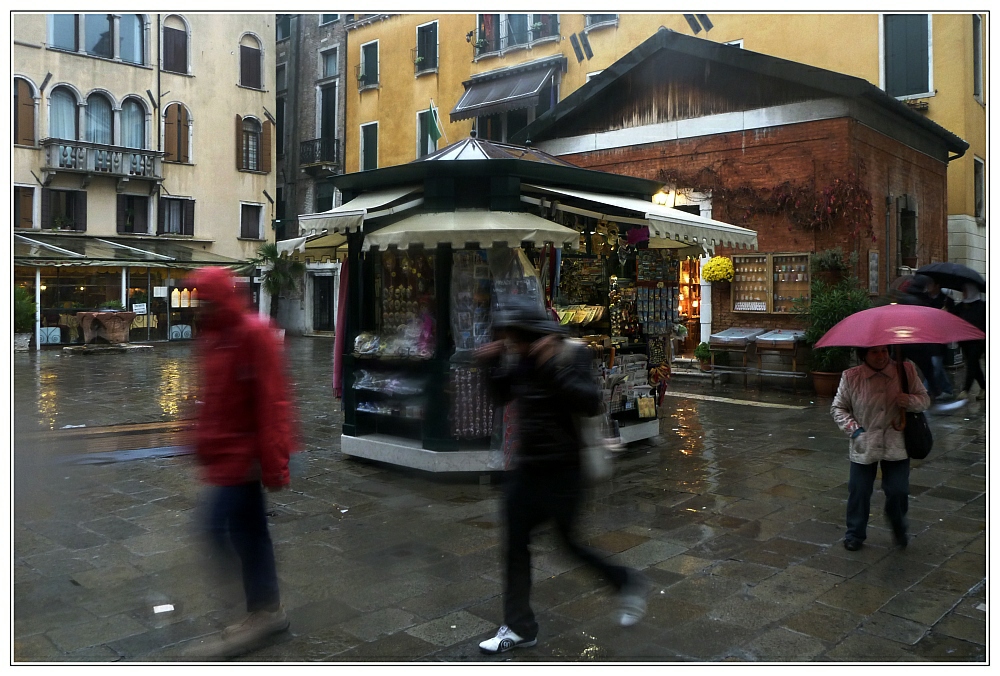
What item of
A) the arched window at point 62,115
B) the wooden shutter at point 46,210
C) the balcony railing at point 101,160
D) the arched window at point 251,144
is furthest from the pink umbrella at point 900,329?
the arched window at point 251,144

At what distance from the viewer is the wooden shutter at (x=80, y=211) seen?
27047mm

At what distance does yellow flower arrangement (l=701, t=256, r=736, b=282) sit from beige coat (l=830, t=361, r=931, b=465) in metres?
9.73

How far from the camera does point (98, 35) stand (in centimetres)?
2697

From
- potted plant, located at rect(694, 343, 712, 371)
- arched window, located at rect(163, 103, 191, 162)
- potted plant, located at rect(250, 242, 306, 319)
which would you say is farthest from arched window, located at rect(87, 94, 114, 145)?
potted plant, located at rect(694, 343, 712, 371)

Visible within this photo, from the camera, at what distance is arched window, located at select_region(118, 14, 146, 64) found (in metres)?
27.4

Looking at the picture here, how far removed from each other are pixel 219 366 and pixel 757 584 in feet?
9.62

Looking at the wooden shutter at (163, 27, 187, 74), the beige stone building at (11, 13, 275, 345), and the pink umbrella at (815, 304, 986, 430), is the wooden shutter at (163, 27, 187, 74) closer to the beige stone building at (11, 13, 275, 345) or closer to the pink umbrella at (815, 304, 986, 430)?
the beige stone building at (11, 13, 275, 345)

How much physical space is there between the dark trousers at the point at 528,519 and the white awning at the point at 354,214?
3899 millimetres

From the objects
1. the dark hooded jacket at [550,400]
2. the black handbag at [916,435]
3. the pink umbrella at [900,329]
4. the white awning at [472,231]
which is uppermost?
the white awning at [472,231]

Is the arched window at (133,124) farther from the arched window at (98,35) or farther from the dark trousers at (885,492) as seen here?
the dark trousers at (885,492)

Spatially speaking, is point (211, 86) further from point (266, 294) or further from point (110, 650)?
point (110, 650)

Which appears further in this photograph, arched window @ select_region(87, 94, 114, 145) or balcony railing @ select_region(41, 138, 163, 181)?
arched window @ select_region(87, 94, 114, 145)

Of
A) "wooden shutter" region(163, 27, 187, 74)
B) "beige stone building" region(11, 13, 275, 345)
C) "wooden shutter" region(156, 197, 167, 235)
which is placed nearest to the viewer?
"beige stone building" region(11, 13, 275, 345)

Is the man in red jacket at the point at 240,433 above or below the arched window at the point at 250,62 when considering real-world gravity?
below
